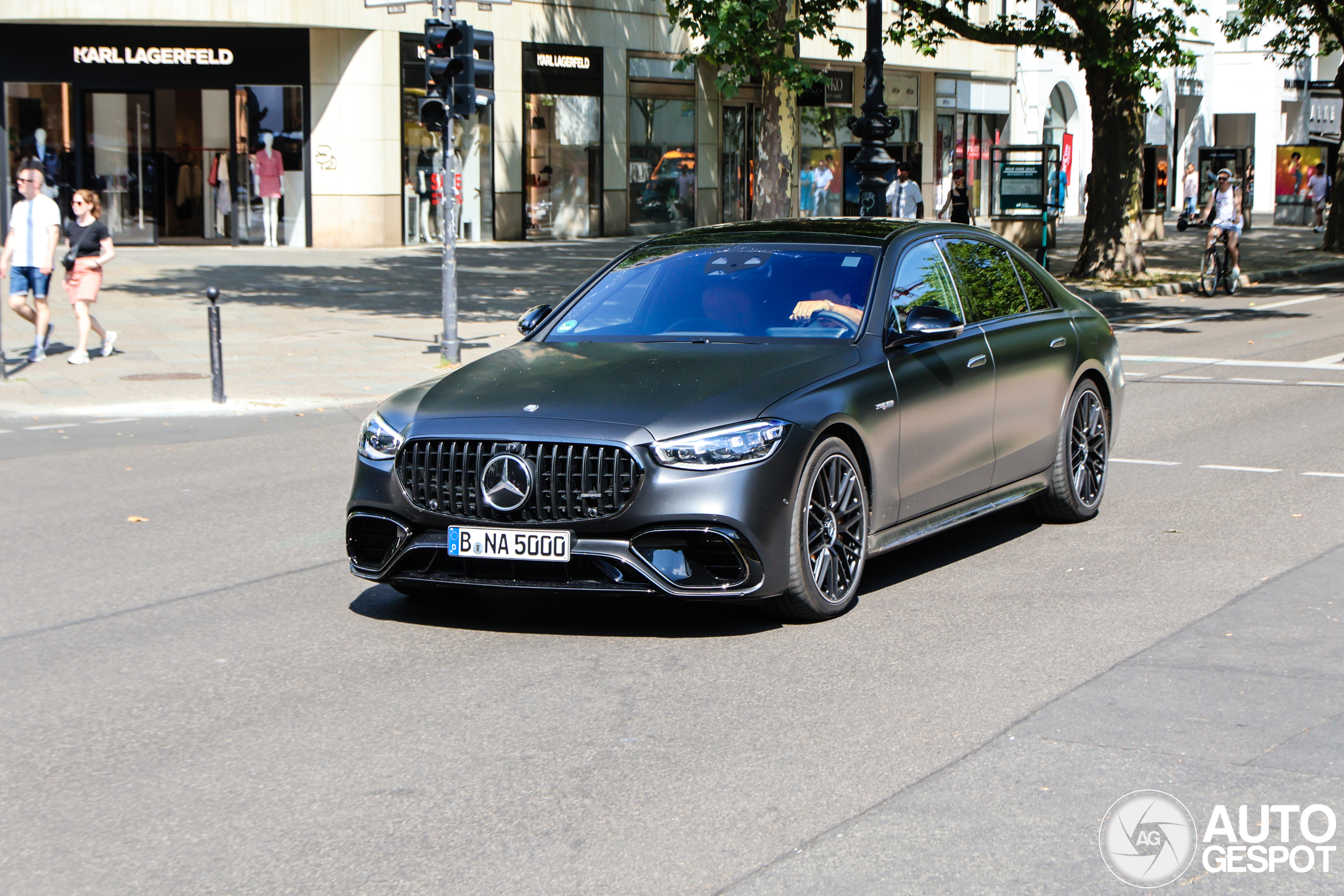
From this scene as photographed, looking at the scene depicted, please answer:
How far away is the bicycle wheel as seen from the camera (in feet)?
86.9

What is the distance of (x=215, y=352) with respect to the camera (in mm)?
14289

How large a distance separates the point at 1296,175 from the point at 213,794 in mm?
47417

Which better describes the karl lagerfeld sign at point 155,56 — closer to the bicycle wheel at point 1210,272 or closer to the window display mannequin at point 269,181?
the window display mannequin at point 269,181

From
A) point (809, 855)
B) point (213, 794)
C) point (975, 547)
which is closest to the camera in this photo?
point (809, 855)

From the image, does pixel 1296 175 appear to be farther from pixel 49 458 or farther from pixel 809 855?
pixel 809 855

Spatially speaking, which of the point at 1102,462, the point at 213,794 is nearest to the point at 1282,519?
the point at 1102,462

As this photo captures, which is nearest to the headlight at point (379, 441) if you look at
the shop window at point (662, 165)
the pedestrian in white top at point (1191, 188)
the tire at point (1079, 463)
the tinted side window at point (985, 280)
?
the tinted side window at point (985, 280)

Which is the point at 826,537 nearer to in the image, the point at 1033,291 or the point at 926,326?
the point at 926,326

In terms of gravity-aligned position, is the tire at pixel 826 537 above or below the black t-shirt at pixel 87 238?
below

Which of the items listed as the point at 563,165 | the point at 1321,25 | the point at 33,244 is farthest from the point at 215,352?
the point at 1321,25

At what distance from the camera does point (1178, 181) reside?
61656 millimetres

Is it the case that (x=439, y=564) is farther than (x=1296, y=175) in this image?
No

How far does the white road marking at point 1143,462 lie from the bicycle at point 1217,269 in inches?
662

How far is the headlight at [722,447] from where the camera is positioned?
5930 millimetres
